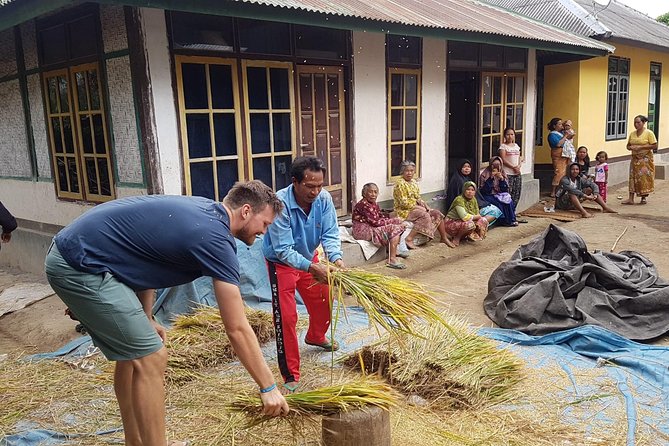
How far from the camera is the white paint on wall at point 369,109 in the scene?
271 inches

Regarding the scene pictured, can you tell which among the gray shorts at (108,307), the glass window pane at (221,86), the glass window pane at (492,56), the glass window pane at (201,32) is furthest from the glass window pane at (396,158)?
the gray shorts at (108,307)

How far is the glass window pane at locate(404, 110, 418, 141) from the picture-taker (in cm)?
767

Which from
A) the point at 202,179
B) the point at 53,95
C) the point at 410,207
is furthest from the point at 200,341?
the point at 410,207

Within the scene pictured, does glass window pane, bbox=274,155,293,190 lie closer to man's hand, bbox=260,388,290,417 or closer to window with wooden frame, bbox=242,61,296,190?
window with wooden frame, bbox=242,61,296,190

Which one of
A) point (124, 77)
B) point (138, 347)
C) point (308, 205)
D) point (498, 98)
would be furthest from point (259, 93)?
point (498, 98)

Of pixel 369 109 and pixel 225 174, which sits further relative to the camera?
pixel 369 109

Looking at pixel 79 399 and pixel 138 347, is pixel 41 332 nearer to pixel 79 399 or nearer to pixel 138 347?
pixel 79 399

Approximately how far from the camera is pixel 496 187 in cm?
838

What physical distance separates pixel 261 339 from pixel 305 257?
0.94 meters

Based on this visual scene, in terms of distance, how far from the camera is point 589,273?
460 cm

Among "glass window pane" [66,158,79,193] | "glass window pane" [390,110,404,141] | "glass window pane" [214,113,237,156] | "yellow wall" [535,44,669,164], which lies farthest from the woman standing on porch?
"glass window pane" [66,158,79,193]

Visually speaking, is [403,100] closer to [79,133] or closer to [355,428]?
[79,133]

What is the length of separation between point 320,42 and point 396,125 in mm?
1660

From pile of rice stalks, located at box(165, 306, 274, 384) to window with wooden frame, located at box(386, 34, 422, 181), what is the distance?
382cm
